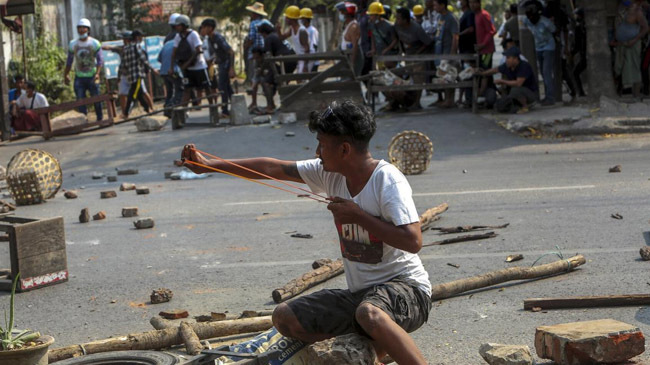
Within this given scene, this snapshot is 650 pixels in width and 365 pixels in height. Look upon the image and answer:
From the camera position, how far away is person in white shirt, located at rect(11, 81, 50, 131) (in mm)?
19422

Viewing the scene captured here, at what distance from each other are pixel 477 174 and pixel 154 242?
5162 mm

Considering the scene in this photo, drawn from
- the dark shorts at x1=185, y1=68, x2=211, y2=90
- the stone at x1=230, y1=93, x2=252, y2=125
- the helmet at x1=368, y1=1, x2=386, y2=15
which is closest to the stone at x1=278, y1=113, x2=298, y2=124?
the stone at x1=230, y1=93, x2=252, y2=125

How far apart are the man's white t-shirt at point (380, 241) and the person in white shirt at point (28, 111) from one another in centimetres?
1594

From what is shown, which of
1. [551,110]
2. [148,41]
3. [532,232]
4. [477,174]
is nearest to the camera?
[532,232]

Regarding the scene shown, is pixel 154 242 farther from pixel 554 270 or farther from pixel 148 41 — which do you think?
pixel 148 41

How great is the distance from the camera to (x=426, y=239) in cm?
848

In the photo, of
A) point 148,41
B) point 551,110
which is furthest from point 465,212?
point 148,41

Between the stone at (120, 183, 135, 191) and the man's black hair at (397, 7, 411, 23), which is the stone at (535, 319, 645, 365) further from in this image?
the man's black hair at (397, 7, 411, 23)

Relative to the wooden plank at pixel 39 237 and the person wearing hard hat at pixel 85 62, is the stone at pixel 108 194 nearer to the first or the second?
the wooden plank at pixel 39 237

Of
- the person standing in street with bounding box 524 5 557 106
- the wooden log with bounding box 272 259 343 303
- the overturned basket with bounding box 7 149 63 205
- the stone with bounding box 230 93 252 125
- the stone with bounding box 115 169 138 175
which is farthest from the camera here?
the stone with bounding box 230 93 252 125

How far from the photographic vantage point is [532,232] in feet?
27.7

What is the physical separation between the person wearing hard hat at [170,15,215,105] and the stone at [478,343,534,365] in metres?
14.9

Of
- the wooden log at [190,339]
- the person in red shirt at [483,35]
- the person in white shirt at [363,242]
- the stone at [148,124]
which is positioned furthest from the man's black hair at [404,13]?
the person in white shirt at [363,242]

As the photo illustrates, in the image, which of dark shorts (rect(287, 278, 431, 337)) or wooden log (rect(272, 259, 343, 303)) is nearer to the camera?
dark shorts (rect(287, 278, 431, 337))
